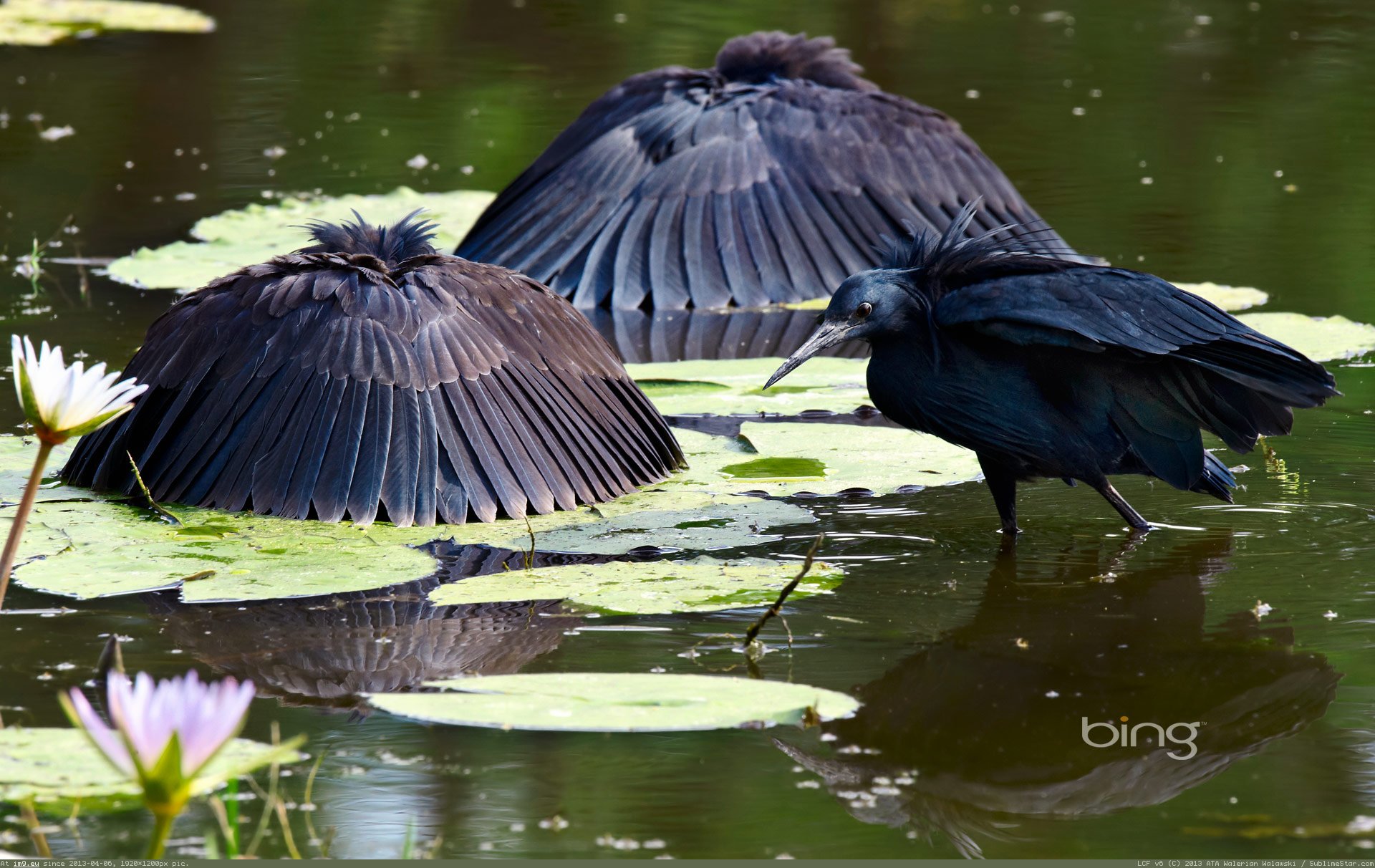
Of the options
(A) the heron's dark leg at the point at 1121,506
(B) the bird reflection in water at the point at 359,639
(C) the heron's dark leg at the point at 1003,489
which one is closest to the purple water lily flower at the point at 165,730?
(B) the bird reflection in water at the point at 359,639

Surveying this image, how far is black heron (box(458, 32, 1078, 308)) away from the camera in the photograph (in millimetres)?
7250

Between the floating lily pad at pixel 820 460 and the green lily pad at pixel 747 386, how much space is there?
226mm

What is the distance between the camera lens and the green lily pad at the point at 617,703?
2.98 meters

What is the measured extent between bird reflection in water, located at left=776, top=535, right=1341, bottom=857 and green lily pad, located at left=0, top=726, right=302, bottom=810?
0.95 m

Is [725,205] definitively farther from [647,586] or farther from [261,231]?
[647,586]

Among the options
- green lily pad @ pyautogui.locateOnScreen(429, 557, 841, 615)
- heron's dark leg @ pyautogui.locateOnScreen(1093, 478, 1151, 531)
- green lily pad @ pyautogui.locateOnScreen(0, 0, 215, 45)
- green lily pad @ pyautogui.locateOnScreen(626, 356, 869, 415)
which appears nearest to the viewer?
green lily pad @ pyautogui.locateOnScreen(429, 557, 841, 615)

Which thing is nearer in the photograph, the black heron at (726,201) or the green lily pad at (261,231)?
the black heron at (726,201)

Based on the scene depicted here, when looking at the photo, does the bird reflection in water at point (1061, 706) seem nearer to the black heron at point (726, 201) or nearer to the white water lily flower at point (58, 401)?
the white water lily flower at point (58, 401)

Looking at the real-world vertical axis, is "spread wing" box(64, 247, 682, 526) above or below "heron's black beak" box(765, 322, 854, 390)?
below

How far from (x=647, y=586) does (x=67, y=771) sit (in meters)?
1.39

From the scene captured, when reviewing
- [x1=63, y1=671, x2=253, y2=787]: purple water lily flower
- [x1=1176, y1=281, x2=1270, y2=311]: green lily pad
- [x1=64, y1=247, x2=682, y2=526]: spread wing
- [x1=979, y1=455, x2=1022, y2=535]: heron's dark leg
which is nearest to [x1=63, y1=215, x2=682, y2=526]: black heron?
[x1=64, y1=247, x2=682, y2=526]: spread wing

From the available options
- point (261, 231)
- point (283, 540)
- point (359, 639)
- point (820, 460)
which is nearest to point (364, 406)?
point (283, 540)

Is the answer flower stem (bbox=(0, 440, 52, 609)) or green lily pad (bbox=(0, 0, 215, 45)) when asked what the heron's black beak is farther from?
green lily pad (bbox=(0, 0, 215, 45))

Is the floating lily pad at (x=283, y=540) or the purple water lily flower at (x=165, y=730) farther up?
the purple water lily flower at (x=165, y=730)
